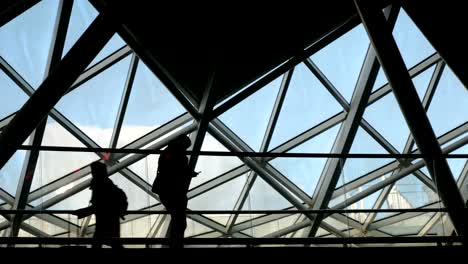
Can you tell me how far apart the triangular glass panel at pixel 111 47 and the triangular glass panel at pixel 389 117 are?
11.6 m

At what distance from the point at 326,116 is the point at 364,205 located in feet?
56.4

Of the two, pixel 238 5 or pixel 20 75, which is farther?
pixel 20 75

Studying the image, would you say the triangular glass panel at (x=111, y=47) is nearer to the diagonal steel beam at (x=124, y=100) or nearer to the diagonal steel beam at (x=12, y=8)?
the diagonal steel beam at (x=124, y=100)

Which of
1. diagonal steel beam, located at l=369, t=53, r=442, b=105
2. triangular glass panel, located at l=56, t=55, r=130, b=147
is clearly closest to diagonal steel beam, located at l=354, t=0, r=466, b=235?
triangular glass panel, located at l=56, t=55, r=130, b=147

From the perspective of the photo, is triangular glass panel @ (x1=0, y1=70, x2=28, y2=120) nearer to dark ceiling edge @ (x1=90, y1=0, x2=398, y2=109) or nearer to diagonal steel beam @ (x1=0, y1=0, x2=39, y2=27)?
diagonal steel beam @ (x1=0, y1=0, x2=39, y2=27)

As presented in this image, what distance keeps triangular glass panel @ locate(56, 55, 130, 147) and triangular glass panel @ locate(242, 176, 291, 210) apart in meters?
13.9

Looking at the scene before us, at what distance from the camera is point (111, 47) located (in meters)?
28.8

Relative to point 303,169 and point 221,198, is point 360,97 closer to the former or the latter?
point 303,169

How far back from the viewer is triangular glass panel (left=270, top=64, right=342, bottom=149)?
106ft

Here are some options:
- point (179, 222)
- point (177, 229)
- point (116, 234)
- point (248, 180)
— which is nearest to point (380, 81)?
point (248, 180)

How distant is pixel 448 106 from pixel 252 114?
936 cm
